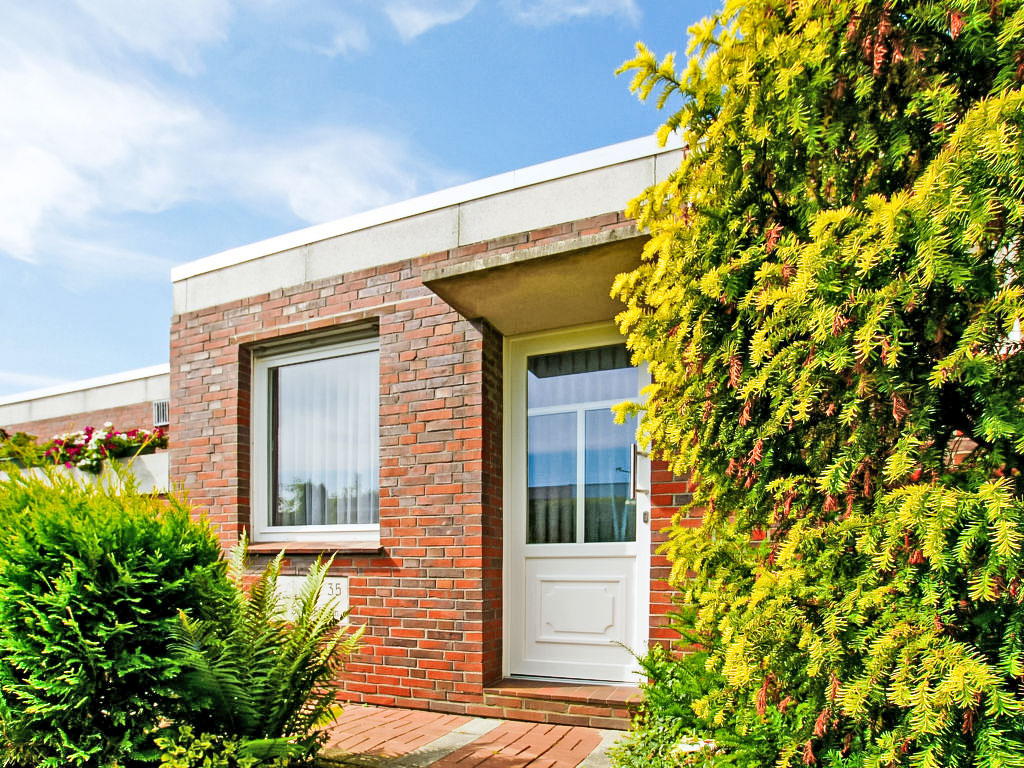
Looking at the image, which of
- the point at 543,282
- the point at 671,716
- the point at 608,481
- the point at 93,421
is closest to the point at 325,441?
the point at 608,481

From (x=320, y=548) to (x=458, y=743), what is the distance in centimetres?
184

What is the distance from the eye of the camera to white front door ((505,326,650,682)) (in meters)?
4.28

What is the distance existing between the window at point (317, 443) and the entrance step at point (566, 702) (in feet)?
5.05

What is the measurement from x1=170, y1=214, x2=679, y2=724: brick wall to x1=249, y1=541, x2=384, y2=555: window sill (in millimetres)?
68

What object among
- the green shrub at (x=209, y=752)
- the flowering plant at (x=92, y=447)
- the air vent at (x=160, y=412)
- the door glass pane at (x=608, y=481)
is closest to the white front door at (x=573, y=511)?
the door glass pane at (x=608, y=481)

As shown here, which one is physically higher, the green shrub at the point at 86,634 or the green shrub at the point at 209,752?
the green shrub at the point at 86,634

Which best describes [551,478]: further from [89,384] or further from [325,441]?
[89,384]

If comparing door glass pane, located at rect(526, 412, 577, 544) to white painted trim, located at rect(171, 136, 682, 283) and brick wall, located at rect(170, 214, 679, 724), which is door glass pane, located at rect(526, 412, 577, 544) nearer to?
brick wall, located at rect(170, 214, 679, 724)

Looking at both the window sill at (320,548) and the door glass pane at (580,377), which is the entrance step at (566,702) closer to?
the window sill at (320,548)

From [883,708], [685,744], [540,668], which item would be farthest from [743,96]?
[540,668]

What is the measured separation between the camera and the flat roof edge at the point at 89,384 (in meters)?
9.38

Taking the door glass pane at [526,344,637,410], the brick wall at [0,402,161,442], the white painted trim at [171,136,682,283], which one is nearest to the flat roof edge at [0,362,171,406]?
the brick wall at [0,402,161,442]

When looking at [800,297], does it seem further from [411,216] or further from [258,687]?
[411,216]

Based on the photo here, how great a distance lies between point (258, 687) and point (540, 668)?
200 centimetres
